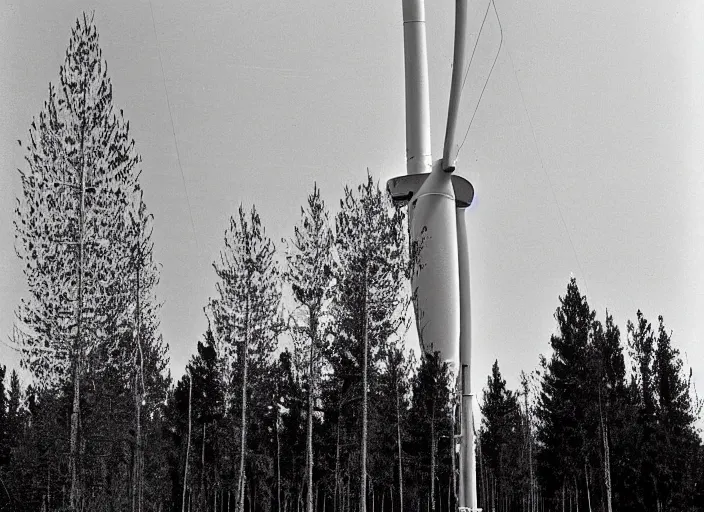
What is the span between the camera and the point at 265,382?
143ft

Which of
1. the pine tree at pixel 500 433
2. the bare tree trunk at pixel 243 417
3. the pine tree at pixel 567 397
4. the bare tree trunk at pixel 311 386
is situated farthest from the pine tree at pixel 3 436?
the pine tree at pixel 500 433

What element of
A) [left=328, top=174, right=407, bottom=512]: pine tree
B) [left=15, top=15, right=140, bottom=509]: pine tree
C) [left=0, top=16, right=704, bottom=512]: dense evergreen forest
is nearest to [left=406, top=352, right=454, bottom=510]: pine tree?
[left=0, top=16, right=704, bottom=512]: dense evergreen forest

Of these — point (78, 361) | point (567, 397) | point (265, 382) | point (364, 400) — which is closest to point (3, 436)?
point (265, 382)

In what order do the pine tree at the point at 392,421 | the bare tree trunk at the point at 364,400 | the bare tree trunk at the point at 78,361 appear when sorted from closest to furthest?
the bare tree trunk at the point at 78,361 → the bare tree trunk at the point at 364,400 → the pine tree at the point at 392,421

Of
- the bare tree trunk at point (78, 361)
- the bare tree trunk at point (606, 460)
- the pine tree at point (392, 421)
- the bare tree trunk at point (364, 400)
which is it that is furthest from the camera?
the pine tree at point (392, 421)

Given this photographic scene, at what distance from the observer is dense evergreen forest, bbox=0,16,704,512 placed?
23.0 metres

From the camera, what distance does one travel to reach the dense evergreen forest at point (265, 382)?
22984mm

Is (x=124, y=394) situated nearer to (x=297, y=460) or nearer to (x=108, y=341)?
(x=108, y=341)

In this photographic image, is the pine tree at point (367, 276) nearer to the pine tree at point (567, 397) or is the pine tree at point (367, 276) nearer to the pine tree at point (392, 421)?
the pine tree at point (392, 421)

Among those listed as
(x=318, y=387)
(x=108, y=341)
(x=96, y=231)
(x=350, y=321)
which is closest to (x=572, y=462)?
(x=318, y=387)

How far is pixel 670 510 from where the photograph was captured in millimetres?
43688

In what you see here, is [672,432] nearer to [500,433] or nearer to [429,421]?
[429,421]

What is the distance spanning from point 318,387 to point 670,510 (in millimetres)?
19759

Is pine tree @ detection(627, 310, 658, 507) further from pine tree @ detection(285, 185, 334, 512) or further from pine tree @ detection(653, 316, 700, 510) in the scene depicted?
pine tree @ detection(285, 185, 334, 512)
